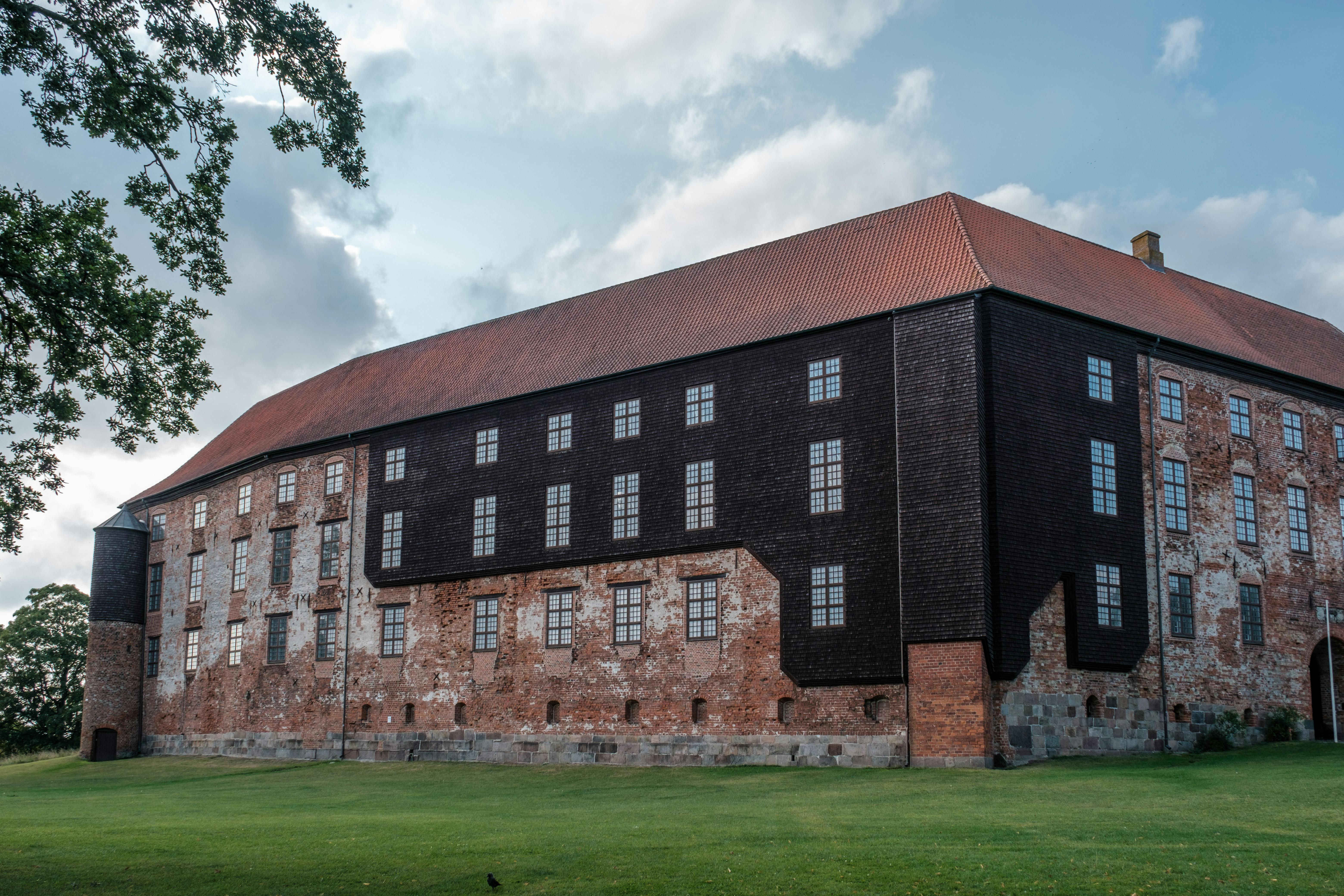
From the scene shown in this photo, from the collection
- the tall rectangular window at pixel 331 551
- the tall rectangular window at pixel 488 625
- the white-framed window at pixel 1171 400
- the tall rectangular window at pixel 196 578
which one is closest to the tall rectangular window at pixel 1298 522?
the white-framed window at pixel 1171 400

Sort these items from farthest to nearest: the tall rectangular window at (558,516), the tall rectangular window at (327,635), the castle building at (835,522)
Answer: the tall rectangular window at (327,635) < the tall rectangular window at (558,516) < the castle building at (835,522)

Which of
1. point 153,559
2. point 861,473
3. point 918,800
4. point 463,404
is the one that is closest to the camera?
point 918,800

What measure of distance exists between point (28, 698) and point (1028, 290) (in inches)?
2250

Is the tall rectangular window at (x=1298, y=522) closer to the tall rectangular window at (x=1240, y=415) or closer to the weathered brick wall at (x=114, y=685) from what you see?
the tall rectangular window at (x=1240, y=415)

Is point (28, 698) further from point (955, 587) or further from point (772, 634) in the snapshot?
point (955, 587)

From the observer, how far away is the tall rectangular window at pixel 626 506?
35.5 m

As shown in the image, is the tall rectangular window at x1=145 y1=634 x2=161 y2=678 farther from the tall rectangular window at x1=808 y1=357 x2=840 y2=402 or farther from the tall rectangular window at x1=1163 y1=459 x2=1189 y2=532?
the tall rectangular window at x1=1163 y1=459 x2=1189 y2=532

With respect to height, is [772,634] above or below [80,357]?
below

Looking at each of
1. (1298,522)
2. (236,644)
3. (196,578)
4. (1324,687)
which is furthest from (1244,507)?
(196,578)

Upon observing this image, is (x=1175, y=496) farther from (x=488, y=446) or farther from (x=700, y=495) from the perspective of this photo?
(x=488, y=446)

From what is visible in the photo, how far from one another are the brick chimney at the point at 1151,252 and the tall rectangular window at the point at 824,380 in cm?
1386

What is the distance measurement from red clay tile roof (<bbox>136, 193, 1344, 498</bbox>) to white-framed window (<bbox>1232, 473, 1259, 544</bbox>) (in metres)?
3.48

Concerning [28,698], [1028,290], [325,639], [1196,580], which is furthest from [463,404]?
[28,698]

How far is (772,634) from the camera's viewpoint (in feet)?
104
